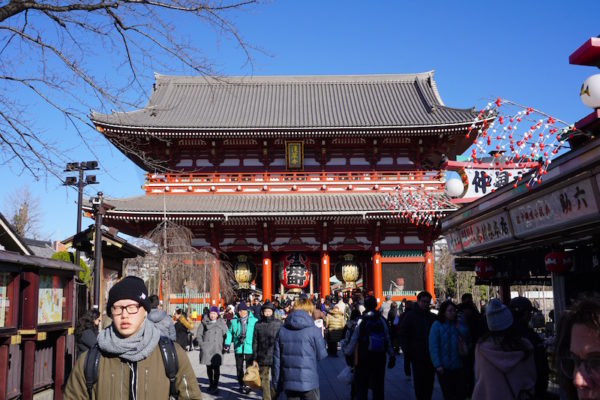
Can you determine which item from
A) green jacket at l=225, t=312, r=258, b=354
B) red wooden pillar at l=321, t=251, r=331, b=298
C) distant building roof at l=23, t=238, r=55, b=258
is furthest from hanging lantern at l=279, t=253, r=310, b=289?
distant building roof at l=23, t=238, r=55, b=258

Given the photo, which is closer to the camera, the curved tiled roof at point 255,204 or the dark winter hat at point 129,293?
the dark winter hat at point 129,293

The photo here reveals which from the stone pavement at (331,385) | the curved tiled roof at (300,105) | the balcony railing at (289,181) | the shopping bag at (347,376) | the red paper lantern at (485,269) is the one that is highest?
the curved tiled roof at (300,105)

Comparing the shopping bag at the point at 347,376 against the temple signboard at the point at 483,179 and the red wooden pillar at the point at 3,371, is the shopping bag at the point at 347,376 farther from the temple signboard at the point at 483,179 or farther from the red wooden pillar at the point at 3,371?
the red wooden pillar at the point at 3,371

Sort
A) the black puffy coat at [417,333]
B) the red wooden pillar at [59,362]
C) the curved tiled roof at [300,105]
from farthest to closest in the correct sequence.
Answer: the curved tiled roof at [300,105]
the red wooden pillar at [59,362]
the black puffy coat at [417,333]

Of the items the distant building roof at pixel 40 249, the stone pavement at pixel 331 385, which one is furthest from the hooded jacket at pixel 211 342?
the distant building roof at pixel 40 249

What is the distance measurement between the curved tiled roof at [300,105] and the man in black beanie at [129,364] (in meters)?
17.7

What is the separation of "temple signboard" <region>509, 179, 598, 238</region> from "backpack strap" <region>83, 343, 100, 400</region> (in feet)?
14.9

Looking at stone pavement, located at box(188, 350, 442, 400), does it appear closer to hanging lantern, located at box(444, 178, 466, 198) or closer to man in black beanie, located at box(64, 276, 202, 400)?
hanging lantern, located at box(444, 178, 466, 198)

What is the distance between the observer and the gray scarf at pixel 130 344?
9.75ft

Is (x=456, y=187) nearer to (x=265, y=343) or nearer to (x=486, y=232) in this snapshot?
(x=486, y=232)

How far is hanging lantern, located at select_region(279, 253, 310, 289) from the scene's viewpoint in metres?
22.6

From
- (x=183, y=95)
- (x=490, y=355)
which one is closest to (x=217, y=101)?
(x=183, y=95)

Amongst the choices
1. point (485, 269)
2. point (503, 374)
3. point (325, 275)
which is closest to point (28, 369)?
point (503, 374)

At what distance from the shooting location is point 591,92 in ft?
17.0
